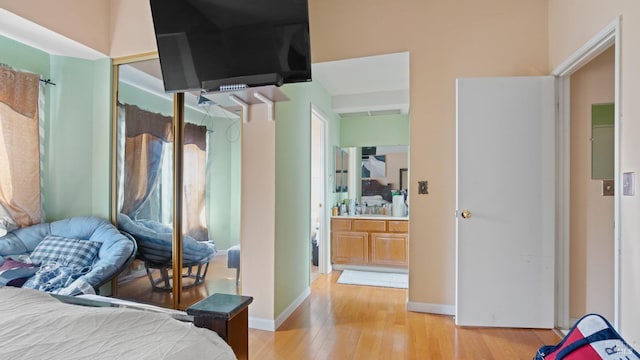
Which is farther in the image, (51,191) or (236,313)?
(51,191)

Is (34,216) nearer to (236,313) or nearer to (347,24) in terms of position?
(236,313)

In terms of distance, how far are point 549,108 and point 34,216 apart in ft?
14.2

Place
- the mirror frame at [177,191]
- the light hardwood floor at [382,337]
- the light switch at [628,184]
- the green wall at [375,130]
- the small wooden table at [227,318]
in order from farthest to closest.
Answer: the green wall at [375,130], the mirror frame at [177,191], the light hardwood floor at [382,337], the light switch at [628,184], the small wooden table at [227,318]

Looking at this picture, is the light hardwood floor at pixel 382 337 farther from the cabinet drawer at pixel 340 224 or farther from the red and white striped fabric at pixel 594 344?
the cabinet drawer at pixel 340 224

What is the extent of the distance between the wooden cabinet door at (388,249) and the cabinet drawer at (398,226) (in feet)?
0.20

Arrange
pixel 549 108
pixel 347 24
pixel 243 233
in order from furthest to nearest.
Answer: pixel 347 24 < pixel 243 233 < pixel 549 108

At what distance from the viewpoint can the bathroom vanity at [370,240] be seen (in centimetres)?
399

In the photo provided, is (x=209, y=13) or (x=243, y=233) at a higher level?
(x=209, y=13)

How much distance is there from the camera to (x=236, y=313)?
100 cm

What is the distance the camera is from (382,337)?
7.55 ft

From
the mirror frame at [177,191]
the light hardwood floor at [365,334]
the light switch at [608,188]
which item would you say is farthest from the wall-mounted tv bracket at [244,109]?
the light switch at [608,188]

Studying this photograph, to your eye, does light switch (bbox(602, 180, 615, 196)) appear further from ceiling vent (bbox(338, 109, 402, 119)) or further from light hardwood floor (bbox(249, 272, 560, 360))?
ceiling vent (bbox(338, 109, 402, 119))

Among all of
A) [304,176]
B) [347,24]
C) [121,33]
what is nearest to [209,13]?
[347,24]

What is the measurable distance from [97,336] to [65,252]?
2.26 metres
